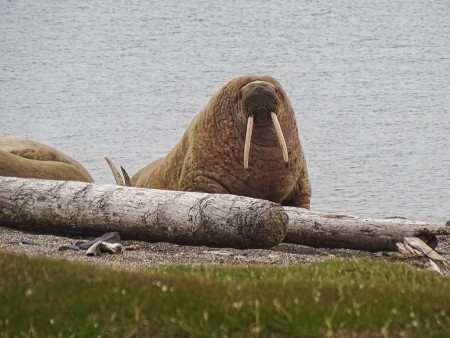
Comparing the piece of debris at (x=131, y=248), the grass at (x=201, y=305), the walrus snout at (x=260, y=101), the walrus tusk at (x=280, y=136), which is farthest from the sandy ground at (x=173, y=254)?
the grass at (x=201, y=305)

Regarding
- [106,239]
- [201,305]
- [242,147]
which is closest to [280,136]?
[242,147]

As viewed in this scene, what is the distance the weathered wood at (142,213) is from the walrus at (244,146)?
1.97m

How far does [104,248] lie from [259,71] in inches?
3405

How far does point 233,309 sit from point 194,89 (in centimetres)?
7966

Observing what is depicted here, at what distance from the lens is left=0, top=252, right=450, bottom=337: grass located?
999cm

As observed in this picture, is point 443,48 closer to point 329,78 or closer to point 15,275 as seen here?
point 329,78

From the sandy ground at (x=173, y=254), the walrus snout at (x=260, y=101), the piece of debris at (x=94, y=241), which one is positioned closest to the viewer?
the sandy ground at (x=173, y=254)

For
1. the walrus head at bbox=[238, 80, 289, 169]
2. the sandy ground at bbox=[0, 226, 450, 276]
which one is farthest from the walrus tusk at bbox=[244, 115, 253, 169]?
the sandy ground at bbox=[0, 226, 450, 276]

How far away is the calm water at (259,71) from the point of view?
4844cm

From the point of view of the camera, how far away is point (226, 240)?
57.2 feet

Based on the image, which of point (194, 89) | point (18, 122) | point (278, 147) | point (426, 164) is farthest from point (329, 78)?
point (278, 147)

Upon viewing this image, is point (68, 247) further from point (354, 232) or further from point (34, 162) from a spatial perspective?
point (34, 162)

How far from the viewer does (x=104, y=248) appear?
55.6ft

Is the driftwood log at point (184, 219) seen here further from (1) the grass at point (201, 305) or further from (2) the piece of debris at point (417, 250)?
(1) the grass at point (201, 305)
